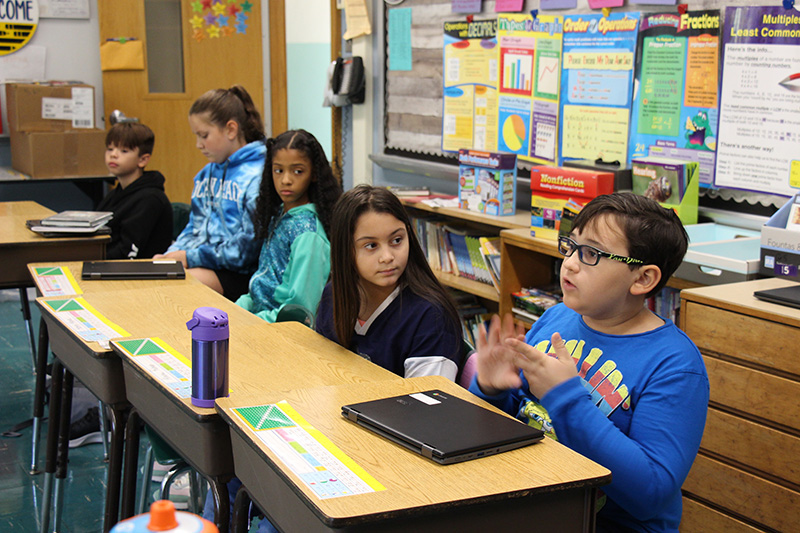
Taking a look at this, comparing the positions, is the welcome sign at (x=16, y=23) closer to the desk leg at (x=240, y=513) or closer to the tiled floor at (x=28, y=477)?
the tiled floor at (x=28, y=477)

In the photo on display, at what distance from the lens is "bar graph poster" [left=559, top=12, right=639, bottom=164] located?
319cm

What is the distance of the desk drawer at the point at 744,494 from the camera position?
2.02 metres

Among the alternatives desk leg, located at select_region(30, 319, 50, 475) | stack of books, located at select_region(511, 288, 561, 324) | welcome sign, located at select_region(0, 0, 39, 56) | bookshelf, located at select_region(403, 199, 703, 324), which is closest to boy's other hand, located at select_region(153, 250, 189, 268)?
desk leg, located at select_region(30, 319, 50, 475)

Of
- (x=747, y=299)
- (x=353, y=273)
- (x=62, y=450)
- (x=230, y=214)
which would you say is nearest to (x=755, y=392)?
(x=747, y=299)

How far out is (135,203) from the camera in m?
3.68

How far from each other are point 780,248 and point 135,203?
8.73ft

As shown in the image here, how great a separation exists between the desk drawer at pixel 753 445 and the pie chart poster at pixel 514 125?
6.19 feet

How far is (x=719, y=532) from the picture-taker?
7.09 ft

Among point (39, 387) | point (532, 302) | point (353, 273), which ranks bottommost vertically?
point (39, 387)

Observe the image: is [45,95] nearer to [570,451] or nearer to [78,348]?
[78,348]

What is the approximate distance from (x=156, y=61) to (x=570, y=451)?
5262 millimetres

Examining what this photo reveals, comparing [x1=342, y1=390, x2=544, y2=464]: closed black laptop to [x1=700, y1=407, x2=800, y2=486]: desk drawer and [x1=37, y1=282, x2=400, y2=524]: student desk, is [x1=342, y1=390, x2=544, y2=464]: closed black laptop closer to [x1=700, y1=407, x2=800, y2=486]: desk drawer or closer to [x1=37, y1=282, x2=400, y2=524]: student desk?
[x1=37, y1=282, x2=400, y2=524]: student desk

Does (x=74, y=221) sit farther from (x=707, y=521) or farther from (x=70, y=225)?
(x=707, y=521)

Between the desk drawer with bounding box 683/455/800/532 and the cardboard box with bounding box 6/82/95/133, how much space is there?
4.36 metres
